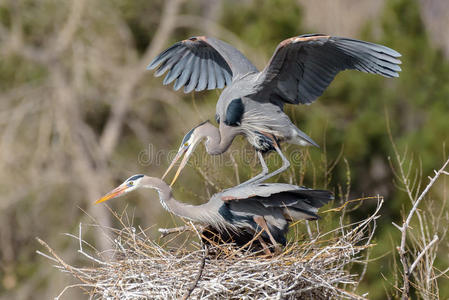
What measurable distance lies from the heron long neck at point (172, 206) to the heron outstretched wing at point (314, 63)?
3.15 ft

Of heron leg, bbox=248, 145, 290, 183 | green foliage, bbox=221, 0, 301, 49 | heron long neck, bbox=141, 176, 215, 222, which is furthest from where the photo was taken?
green foliage, bbox=221, 0, 301, 49

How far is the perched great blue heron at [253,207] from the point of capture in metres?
4.31

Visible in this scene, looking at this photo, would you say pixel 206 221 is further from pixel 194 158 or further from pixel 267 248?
pixel 194 158

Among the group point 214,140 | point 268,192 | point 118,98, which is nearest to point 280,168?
point 214,140

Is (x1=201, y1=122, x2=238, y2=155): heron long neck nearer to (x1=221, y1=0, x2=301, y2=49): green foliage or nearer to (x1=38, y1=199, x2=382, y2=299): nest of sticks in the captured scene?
(x1=38, y1=199, x2=382, y2=299): nest of sticks

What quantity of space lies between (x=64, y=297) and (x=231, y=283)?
12.2 m

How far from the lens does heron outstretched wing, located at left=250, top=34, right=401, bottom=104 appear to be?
4.58 metres

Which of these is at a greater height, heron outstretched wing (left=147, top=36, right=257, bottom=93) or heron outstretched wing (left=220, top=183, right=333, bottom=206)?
heron outstretched wing (left=147, top=36, right=257, bottom=93)

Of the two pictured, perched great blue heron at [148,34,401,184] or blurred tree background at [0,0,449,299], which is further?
blurred tree background at [0,0,449,299]

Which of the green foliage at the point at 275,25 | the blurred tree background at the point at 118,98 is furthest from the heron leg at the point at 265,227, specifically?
the blurred tree background at the point at 118,98

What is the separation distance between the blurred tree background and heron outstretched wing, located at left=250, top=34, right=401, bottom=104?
646cm

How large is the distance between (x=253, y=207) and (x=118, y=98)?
41.3 feet
